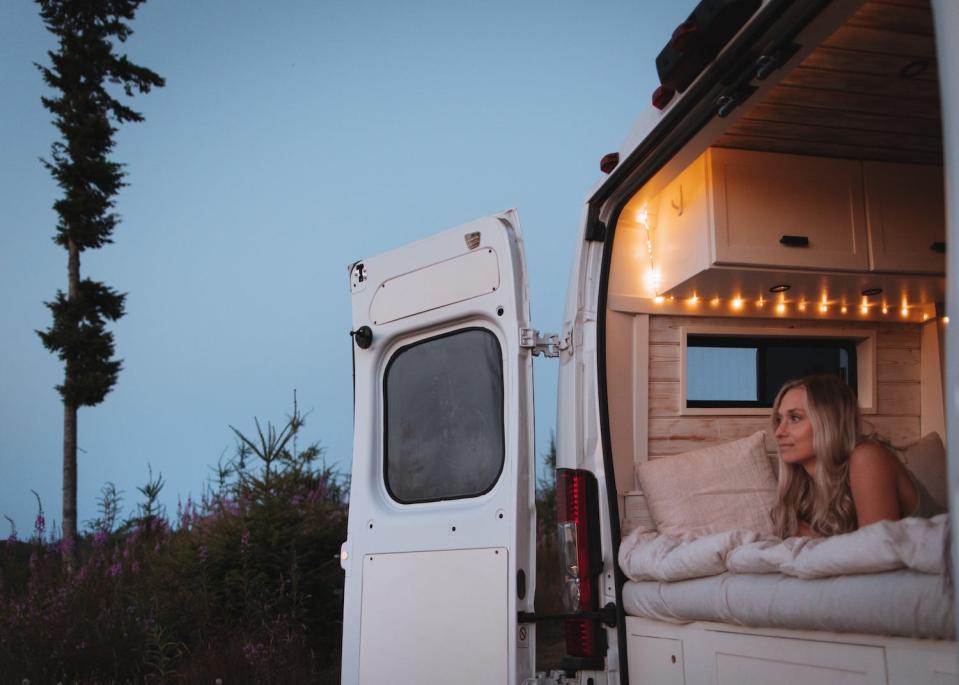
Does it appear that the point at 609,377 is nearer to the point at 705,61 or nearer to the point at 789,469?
the point at 789,469

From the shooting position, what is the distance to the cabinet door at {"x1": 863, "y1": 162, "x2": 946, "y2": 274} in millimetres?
3979

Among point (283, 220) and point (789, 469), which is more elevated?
point (283, 220)

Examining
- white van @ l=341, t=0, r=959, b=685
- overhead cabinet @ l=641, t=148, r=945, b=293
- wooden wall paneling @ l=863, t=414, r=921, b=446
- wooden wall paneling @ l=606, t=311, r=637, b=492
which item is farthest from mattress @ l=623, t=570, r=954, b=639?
wooden wall paneling @ l=863, t=414, r=921, b=446

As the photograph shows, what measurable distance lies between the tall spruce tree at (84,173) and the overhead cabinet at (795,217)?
9021mm

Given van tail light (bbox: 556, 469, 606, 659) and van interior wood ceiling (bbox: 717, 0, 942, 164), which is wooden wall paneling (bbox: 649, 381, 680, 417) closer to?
van tail light (bbox: 556, 469, 606, 659)

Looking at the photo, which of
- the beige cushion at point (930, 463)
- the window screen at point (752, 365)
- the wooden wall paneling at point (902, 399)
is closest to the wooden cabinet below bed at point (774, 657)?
the window screen at point (752, 365)

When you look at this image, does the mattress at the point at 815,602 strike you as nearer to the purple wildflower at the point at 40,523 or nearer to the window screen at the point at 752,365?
the window screen at the point at 752,365

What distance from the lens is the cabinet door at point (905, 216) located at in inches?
157

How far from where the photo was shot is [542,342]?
3184 mm

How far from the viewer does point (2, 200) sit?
13812mm

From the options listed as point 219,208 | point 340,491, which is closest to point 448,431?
point 340,491

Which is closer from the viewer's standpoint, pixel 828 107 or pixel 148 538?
pixel 828 107

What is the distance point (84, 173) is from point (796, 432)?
1045 centimetres

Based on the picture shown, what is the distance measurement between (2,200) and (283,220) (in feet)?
18.9
